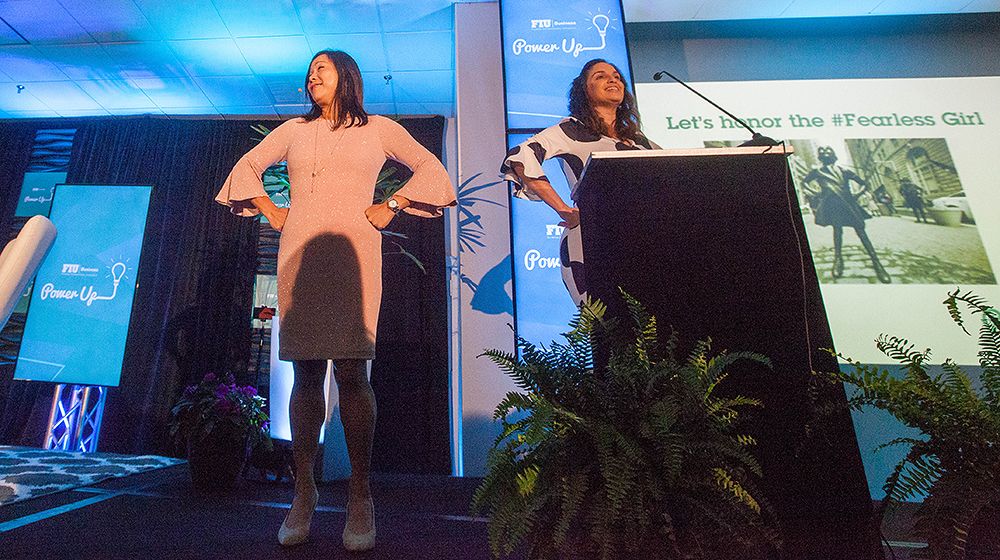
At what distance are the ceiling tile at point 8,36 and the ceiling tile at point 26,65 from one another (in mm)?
46

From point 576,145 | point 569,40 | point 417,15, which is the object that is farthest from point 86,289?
point 576,145

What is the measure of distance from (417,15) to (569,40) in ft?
4.62

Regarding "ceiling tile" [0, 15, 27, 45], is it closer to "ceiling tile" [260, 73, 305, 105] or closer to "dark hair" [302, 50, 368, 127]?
"ceiling tile" [260, 73, 305, 105]

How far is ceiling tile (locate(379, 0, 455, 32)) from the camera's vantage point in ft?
11.8

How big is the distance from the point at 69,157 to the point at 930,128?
24.0 ft

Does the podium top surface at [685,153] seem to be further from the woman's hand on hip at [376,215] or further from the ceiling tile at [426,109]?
the ceiling tile at [426,109]

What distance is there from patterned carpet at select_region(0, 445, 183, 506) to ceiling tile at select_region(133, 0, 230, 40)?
318 cm

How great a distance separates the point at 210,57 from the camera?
4129 millimetres

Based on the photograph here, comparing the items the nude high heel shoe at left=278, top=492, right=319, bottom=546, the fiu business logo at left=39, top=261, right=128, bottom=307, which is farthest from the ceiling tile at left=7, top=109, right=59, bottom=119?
the nude high heel shoe at left=278, top=492, right=319, bottom=546

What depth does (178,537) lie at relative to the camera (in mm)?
1378

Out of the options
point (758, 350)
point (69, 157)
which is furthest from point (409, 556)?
point (69, 157)

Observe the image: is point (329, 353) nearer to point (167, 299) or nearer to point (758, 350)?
point (758, 350)

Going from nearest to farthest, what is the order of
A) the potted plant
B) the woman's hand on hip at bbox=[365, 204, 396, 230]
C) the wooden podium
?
the wooden podium, the woman's hand on hip at bbox=[365, 204, 396, 230], the potted plant

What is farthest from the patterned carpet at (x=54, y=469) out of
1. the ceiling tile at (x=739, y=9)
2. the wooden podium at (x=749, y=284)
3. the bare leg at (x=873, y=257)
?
the ceiling tile at (x=739, y=9)
